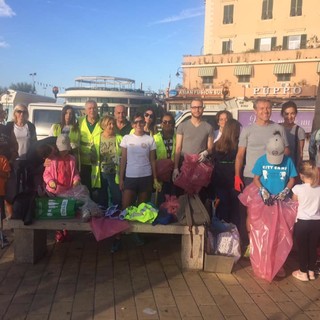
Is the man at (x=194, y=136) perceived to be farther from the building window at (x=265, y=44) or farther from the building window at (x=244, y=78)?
the building window at (x=265, y=44)

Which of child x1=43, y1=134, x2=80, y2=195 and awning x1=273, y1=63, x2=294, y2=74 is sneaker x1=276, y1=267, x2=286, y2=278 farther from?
awning x1=273, y1=63, x2=294, y2=74

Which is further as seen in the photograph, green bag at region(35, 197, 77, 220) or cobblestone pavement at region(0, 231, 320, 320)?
green bag at region(35, 197, 77, 220)

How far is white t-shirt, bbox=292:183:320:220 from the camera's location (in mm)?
3906

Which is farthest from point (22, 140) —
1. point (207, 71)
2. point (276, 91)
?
point (207, 71)

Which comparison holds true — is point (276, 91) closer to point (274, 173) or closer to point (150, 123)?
point (150, 123)

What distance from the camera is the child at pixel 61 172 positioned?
14.5ft

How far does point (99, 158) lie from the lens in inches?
199

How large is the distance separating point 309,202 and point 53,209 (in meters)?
2.76

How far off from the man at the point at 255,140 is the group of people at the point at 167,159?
0.01 metres

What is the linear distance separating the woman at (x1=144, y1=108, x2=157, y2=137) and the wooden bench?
1.71m

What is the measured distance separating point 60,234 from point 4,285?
1.28m

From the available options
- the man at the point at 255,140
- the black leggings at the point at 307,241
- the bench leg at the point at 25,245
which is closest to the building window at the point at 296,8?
the man at the point at 255,140

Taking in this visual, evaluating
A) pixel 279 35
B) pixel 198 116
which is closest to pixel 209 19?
pixel 279 35

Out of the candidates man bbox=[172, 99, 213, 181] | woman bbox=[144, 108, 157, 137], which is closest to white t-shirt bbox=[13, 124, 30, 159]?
woman bbox=[144, 108, 157, 137]
